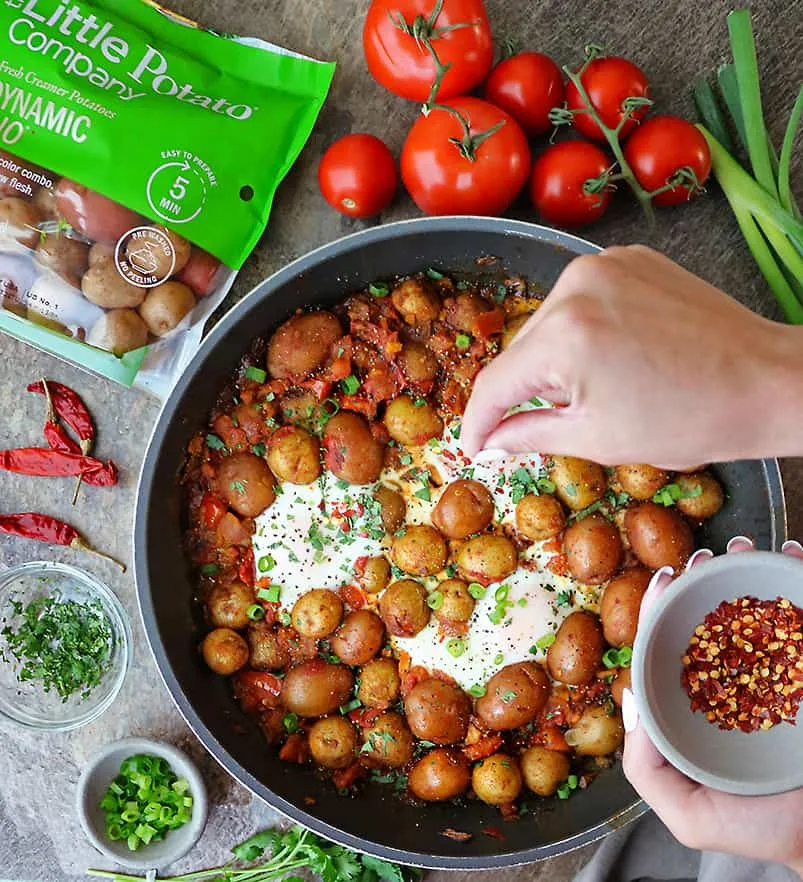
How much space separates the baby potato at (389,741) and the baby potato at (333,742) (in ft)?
0.09

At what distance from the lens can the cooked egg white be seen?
5.16 feet

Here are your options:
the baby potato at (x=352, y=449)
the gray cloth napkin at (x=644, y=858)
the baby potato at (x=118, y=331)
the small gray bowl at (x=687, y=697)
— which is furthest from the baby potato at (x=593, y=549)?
the baby potato at (x=118, y=331)

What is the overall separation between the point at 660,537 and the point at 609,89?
2.43 feet

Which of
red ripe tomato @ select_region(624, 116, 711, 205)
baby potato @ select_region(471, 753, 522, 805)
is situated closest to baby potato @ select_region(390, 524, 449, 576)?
baby potato @ select_region(471, 753, 522, 805)

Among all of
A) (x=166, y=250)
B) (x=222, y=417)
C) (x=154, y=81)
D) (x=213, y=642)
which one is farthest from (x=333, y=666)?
(x=154, y=81)

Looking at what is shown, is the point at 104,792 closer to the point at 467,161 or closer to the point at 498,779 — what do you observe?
the point at 498,779

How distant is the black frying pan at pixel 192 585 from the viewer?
143 centimetres

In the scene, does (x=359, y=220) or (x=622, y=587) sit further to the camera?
(x=359, y=220)

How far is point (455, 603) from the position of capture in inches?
61.1

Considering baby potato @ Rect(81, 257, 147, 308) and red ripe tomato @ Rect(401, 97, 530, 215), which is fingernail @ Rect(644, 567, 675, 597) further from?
baby potato @ Rect(81, 257, 147, 308)

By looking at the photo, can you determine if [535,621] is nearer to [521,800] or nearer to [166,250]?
[521,800]

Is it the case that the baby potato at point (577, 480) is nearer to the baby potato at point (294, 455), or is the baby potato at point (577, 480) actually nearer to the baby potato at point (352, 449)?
the baby potato at point (352, 449)

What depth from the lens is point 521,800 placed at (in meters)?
1.58

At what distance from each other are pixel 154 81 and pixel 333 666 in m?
1.06
